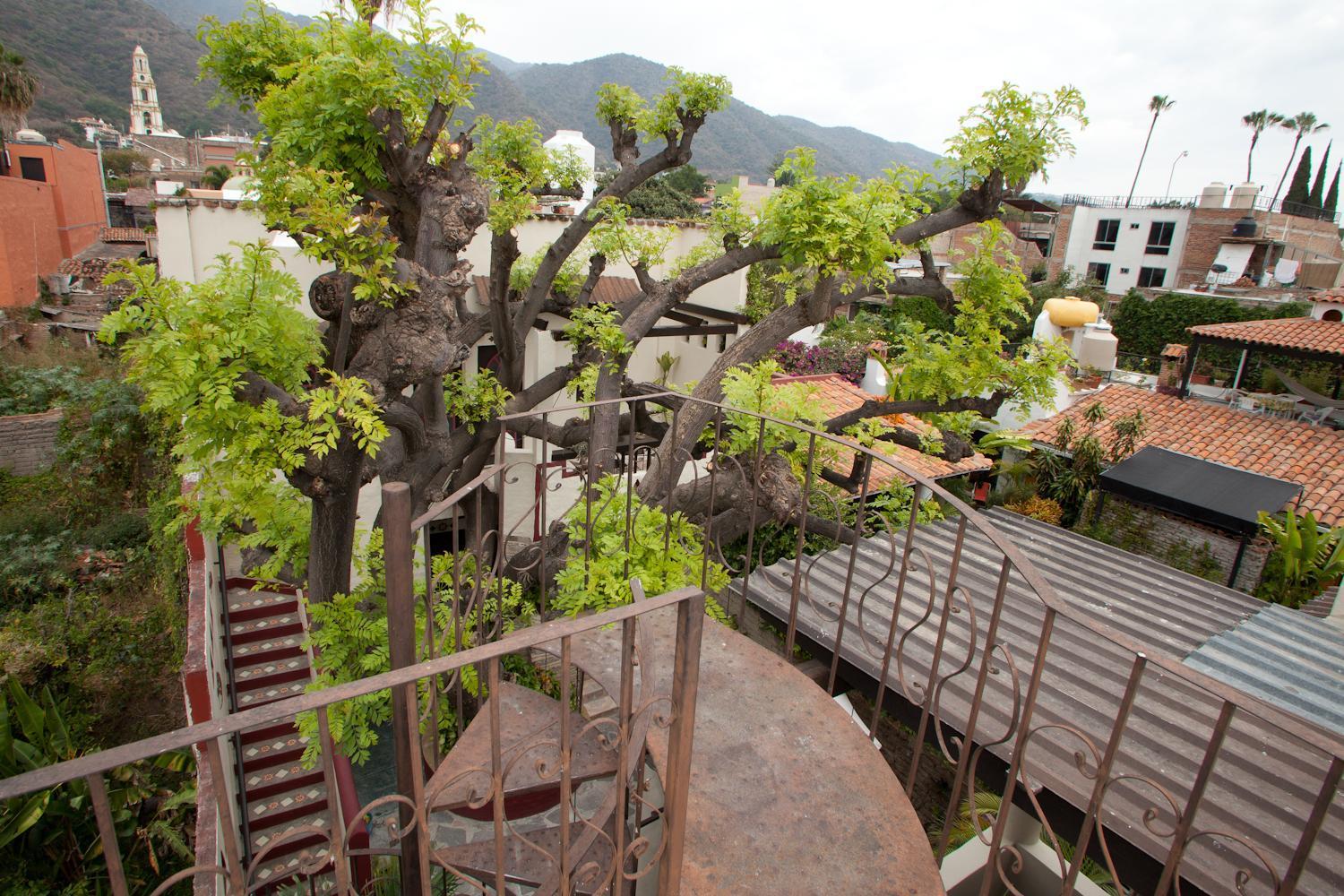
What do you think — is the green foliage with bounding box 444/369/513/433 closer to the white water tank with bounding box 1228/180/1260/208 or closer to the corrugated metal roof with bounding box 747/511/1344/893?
the corrugated metal roof with bounding box 747/511/1344/893

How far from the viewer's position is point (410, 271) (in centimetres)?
479

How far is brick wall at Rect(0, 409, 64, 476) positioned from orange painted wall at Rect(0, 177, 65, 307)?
8531 mm

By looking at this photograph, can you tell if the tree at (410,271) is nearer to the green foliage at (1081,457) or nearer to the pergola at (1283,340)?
the green foliage at (1081,457)

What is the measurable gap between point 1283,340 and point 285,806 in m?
18.0

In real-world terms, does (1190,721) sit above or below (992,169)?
below

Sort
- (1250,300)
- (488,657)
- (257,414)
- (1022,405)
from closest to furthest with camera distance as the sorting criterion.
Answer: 1. (488,657)
2. (257,414)
3. (1022,405)
4. (1250,300)

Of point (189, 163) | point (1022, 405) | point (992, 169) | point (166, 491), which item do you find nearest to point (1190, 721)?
point (1022, 405)

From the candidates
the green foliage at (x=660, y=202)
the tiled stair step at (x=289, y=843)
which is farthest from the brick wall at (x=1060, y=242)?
the tiled stair step at (x=289, y=843)

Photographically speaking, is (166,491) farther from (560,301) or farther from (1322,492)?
(1322,492)

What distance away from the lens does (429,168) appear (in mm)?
5414

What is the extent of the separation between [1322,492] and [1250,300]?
14790 millimetres

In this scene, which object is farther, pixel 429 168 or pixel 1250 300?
pixel 1250 300

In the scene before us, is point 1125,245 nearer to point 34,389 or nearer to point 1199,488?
point 1199,488

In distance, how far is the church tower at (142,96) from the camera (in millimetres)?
50938
